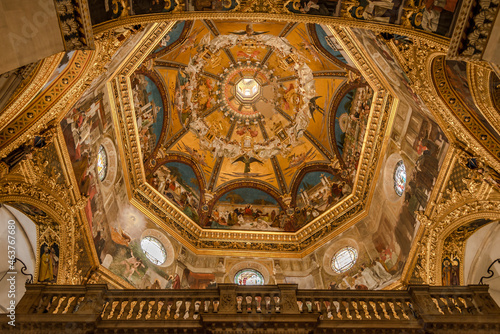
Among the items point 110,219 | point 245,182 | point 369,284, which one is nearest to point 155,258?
point 110,219

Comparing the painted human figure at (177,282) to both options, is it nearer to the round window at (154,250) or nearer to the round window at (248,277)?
the round window at (154,250)

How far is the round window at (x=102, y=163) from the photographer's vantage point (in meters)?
14.3

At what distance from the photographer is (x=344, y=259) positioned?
54.9ft

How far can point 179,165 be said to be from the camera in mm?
19953

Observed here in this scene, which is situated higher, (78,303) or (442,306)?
(78,303)

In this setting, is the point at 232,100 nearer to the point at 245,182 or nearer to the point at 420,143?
the point at 245,182

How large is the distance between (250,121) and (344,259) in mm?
9385

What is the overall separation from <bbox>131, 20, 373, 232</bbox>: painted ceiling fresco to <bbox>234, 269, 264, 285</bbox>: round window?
9.08 feet

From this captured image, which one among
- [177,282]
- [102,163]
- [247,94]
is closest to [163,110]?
[102,163]

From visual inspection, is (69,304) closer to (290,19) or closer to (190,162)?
(290,19)

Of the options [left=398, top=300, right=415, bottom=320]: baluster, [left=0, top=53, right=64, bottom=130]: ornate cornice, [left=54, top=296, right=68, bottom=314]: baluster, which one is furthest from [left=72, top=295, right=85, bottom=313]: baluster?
Answer: [left=398, top=300, right=415, bottom=320]: baluster

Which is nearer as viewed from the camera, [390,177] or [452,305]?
[452,305]

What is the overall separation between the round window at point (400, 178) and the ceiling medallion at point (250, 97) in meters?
6.60

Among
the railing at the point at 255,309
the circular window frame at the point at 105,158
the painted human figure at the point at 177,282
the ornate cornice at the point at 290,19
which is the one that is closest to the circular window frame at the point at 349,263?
the painted human figure at the point at 177,282
